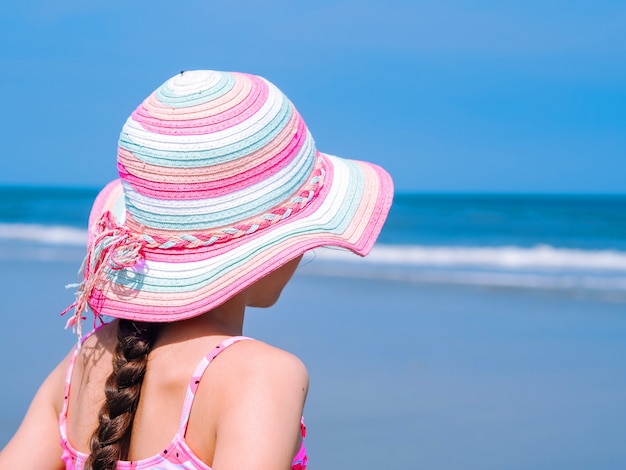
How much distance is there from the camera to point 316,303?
243 inches

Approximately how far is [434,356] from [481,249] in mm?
6776

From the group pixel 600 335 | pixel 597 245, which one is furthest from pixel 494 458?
pixel 597 245

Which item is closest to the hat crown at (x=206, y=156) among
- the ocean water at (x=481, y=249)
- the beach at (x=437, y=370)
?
the beach at (x=437, y=370)

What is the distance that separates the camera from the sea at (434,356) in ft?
11.6

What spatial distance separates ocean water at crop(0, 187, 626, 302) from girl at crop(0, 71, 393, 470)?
19.7 ft

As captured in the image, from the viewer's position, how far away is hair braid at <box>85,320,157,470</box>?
1.33 meters

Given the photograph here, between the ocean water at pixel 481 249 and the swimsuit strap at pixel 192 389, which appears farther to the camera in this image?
the ocean water at pixel 481 249

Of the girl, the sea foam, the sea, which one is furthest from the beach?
the sea foam

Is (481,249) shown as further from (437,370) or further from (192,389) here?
(192,389)

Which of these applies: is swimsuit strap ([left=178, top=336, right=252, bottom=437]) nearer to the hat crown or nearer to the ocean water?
the hat crown

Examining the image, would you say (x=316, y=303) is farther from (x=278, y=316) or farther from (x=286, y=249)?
(x=286, y=249)

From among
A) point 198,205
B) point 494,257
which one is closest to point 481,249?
point 494,257

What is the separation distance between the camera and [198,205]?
1.39 m

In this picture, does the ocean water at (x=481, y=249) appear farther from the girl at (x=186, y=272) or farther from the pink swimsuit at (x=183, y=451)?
the pink swimsuit at (x=183, y=451)
